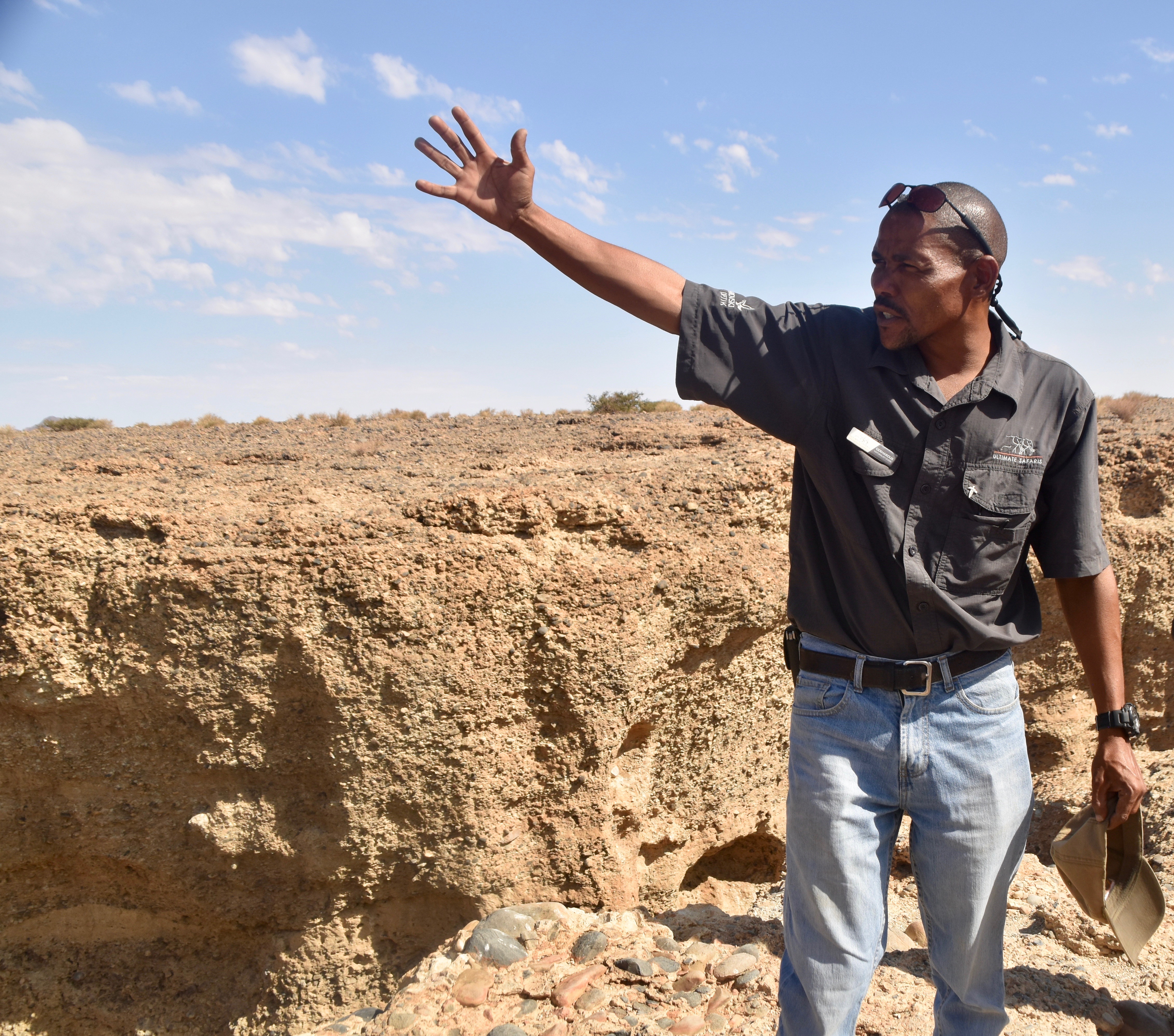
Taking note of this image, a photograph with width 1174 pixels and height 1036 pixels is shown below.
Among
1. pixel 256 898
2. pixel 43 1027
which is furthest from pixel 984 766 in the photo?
pixel 43 1027

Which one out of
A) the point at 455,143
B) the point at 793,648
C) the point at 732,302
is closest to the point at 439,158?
the point at 455,143

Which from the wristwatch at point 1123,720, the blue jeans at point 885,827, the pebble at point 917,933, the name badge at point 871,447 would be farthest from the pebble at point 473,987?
the name badge at point 871,447

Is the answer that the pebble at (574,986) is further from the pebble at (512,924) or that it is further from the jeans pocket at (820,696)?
the jeans pocket at (820,696)

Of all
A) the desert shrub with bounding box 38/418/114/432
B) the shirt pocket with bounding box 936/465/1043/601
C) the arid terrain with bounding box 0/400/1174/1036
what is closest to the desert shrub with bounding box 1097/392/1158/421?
the arid terrain with bounding box 0/400/1174/1036

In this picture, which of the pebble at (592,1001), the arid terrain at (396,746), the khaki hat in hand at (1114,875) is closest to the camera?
the khaki hat in hand at (1114,875)

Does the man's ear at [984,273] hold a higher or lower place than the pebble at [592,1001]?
higher

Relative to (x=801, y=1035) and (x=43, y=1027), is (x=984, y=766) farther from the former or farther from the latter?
(x=43, y=1027)

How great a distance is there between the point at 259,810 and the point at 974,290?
3003mm

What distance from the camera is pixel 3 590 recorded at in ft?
9.69

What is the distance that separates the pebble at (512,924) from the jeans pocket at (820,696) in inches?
66.5

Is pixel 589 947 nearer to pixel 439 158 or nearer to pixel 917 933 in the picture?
pixel 917 933

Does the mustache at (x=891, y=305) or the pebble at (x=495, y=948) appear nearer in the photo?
the mustache at (x=891, y=305)

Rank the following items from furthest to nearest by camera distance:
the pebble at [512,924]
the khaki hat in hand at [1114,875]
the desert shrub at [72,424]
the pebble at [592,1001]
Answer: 1. the desert shrub at [72,424]
2. the pebble at [512,924]
3. the pebble at [592,1001]
4. the khaki hat in hand at [1114,875]

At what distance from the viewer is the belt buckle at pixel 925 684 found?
1870 mm
